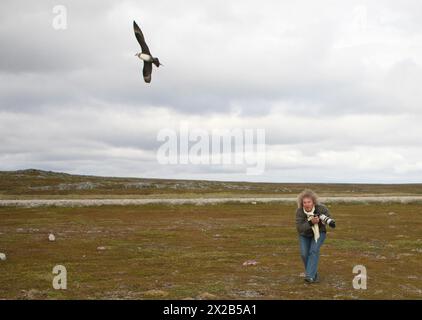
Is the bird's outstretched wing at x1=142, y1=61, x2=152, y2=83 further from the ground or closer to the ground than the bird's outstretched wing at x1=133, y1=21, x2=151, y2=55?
closer to the ground

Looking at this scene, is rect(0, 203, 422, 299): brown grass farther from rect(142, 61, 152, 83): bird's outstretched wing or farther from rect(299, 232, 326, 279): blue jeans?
rect(142, 61, 152, 83): bird's outstretched wing

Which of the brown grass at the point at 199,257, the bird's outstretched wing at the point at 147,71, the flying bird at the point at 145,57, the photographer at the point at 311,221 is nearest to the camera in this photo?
the photographer at the point at 311,221

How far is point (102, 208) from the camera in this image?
5847cm

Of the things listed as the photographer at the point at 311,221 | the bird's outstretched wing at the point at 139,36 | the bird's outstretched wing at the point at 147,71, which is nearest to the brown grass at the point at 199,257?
the photographer at the point at 311,221

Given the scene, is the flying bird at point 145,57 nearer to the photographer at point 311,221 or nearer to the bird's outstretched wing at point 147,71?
the bird's outstretched wing at point 147,71

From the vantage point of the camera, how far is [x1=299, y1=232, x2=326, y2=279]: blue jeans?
16.8m

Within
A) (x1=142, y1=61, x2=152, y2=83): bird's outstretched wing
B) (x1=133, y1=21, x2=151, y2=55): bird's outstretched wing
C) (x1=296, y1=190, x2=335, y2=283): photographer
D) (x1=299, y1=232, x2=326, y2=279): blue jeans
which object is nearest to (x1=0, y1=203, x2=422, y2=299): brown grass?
(x1=299, y1=232, x2=326, y2=279): blue jeans

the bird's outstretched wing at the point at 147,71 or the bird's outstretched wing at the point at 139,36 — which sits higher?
the bird's outstretched wing at the point at 139,36

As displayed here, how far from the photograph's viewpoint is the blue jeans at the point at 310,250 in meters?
16.8
